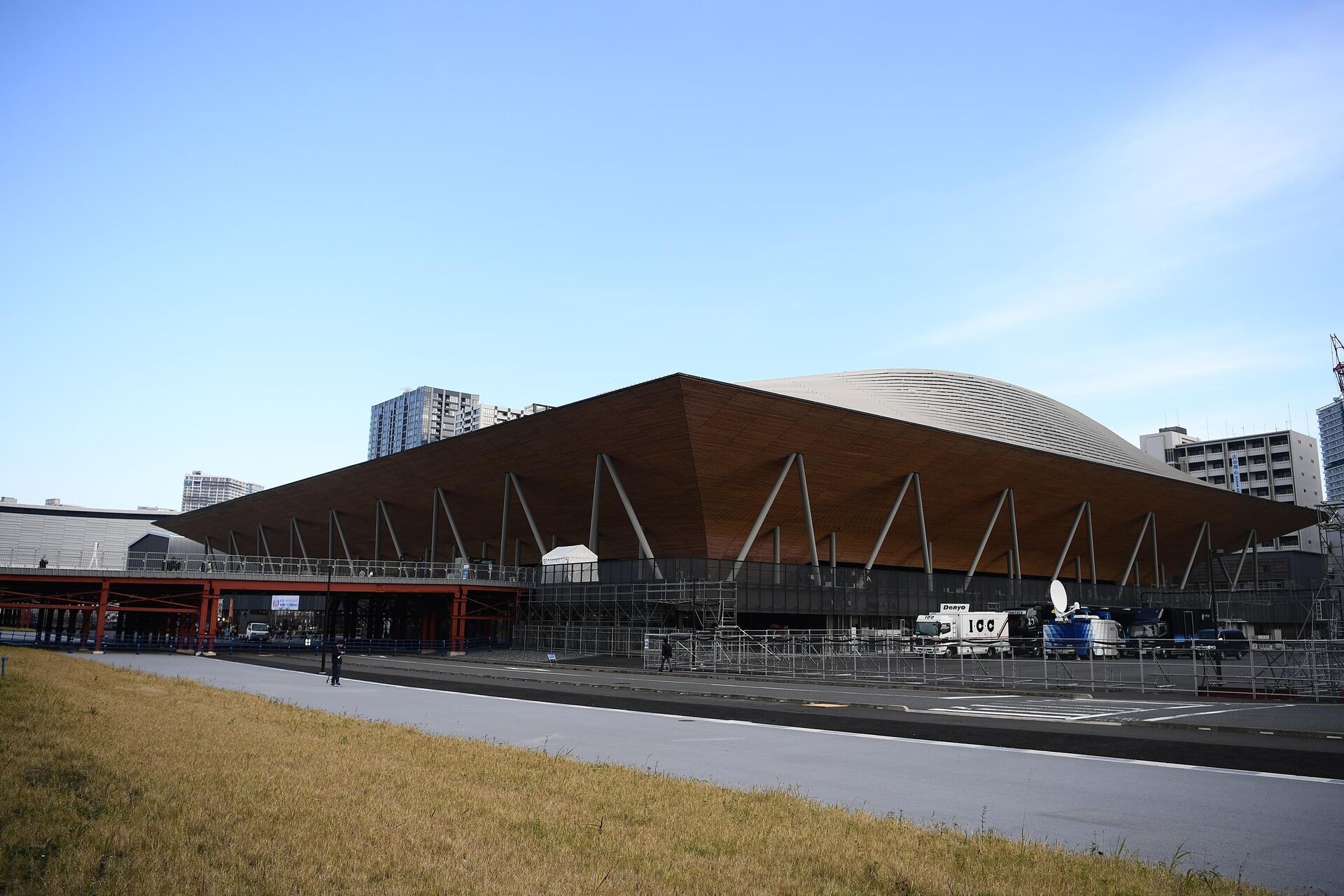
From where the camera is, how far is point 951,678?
32.8m

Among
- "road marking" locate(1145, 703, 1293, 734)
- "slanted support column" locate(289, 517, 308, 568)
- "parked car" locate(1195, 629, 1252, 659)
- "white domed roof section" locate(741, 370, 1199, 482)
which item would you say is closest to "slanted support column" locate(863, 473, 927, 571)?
"white domed roof section" locate(741, 370, 1199, 482)

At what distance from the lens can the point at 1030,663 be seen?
43.3 meters

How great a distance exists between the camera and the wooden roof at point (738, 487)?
174 feet

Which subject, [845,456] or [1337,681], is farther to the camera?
[845,456]

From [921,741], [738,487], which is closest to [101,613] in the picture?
[738,487]

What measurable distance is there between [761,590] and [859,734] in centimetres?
3810

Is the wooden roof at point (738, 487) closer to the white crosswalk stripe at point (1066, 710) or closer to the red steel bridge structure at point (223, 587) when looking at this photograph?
the red steel bridge structure at point (223, 587)

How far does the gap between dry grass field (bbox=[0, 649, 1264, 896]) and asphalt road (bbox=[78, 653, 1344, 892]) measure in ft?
3.22

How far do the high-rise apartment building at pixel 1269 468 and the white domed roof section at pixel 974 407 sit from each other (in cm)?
7993

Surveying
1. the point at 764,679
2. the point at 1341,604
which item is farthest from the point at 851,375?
the point at 764,679

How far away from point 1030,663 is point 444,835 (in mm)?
40303

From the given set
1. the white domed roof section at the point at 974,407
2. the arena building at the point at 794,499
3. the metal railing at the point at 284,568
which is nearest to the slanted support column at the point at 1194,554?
the arena building at the point at 794,499

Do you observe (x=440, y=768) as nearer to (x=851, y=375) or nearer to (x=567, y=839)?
(x=567, y=839)

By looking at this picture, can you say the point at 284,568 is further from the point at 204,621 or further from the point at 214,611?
the point at 204,621
